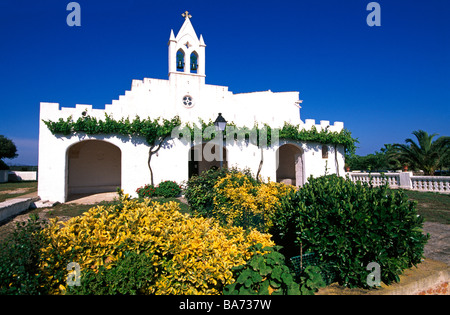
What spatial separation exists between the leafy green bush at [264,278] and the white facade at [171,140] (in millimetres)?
10048

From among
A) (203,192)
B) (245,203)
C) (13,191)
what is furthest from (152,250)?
(13,191)

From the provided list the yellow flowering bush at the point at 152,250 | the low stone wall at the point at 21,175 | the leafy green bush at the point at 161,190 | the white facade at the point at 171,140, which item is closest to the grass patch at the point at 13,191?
the white facade at the point at 171,140

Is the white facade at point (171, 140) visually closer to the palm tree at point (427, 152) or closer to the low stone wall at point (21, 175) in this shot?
the palm tree at point (427, 152)

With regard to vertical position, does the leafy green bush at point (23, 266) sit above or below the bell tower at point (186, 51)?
below

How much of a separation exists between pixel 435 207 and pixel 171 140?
1259 centimetres

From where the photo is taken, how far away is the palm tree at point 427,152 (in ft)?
57.8

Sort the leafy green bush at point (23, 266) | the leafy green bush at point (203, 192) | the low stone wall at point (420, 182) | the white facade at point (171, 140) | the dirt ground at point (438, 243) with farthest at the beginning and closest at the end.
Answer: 1. the low stone wall at point (420, 182)
2. the white facade at point (171, 140)
3. the leafy green bush at point (203, 192)
4. the dirt ground at point (438, 243)
5. the leafy green bush at point (23, 266)

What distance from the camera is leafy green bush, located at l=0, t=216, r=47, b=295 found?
85.4 inches

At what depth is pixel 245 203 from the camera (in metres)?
5.41

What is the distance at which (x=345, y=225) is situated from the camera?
3535 millimetres

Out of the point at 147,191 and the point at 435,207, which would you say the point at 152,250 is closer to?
the point at 147,191

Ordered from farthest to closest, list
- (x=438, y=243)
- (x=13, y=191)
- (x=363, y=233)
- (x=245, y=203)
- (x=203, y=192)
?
1. (x=13, y=191)
2. (x=203, y=192)
3. (x=438, y=243)
4. (x=245, y=203)
5. (x=363, y=233)

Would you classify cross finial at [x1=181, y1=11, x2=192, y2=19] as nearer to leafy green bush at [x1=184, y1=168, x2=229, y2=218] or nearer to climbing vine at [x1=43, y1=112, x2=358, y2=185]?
climbing vine at [x1=43, y1=112, x2=358, y2=185]

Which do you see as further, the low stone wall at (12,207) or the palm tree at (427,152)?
the palm tree at (427,152)
